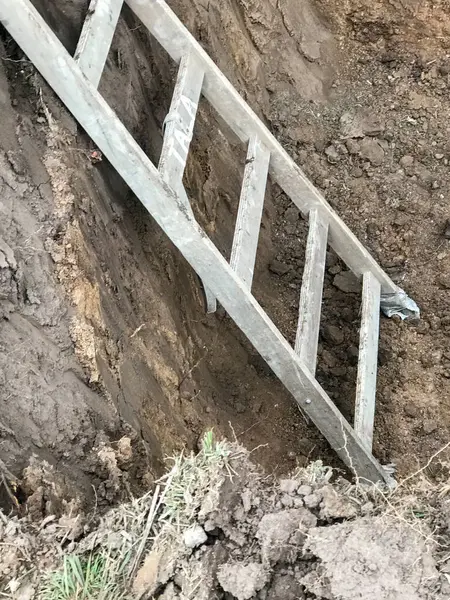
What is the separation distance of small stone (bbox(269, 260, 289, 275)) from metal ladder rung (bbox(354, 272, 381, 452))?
46cm

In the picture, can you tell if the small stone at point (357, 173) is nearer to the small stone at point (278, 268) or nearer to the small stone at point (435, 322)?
the small stone at point (278, 268)

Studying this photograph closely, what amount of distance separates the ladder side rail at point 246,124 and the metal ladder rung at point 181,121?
0.08 meters

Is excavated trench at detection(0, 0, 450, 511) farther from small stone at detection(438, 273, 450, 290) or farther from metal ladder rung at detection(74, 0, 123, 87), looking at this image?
metal ladder rung at detection(74, 0, 123, 87)

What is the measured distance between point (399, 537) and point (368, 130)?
2774mm

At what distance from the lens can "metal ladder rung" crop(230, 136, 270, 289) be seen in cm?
250

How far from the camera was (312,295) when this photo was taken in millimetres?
2762

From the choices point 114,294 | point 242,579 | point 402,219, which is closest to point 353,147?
point 402,219

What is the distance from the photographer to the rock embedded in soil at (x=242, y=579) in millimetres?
1396

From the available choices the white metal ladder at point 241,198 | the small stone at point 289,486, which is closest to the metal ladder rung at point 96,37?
the white metal ladder at point 241,198

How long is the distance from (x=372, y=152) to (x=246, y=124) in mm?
1056

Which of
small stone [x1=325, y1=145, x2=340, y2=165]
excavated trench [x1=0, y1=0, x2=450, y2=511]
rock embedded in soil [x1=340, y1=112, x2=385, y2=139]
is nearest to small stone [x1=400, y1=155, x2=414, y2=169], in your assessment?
excavated trench [x1=0, y1=0, x2=450, y2=511]

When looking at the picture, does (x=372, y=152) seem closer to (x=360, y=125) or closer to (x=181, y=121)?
(x=360, y=125)

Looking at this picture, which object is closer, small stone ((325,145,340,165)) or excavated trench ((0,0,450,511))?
excavated trench ((0,0,450,511))

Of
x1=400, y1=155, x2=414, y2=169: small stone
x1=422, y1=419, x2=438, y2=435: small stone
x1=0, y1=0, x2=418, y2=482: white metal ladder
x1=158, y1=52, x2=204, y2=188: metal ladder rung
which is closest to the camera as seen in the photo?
x1=0, y1=0, x2=418, y2=482: white metal ladder
